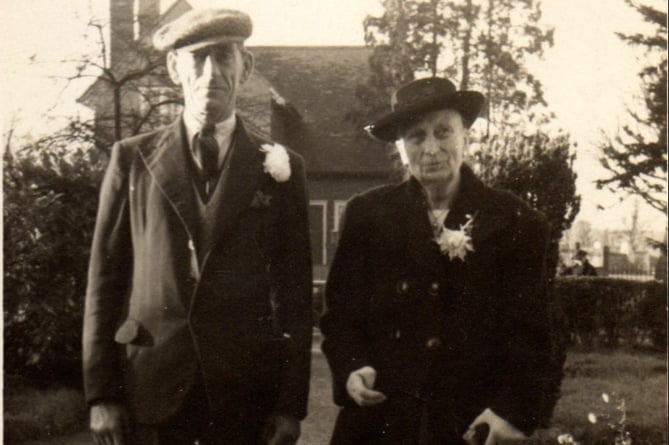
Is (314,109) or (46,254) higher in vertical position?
(314,109)

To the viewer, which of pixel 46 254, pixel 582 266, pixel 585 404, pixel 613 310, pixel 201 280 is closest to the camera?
pixel 201 280

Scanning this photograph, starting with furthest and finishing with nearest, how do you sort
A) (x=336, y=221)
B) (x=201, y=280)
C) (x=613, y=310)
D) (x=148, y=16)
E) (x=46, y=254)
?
(x=613, y=310)
(x=46, y=254)
(x=148, y=16)
(x=336, y=221)
(x=201, y=280)

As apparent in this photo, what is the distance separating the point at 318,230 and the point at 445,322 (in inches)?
13.7

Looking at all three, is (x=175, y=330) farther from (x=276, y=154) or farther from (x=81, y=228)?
(x=81, y=228)

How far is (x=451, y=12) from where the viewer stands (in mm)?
1977

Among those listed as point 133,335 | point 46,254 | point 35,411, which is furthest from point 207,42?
point 35,411

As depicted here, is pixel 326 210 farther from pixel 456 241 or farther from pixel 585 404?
pixel 585 404

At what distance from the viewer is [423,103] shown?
154 cm

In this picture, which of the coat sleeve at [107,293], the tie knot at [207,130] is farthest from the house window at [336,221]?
the coat sleeve at [107,293]

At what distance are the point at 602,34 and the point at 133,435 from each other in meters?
1.73

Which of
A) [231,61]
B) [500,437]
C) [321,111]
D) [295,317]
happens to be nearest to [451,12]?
[321,111]

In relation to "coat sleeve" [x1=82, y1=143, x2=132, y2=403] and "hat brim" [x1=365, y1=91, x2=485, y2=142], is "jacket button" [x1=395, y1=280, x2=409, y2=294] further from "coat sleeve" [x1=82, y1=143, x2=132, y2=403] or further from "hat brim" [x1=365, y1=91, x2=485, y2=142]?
"coat sleeve" [x1=82, y1=143, x2=132, y2=403]

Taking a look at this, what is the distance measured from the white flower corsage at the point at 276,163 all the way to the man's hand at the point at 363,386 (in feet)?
1.39

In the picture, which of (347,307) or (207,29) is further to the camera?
(347,307)
